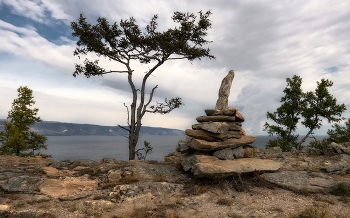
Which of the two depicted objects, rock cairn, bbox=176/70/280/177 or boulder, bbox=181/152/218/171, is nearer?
rock cairn, bbox=176/70/280/177

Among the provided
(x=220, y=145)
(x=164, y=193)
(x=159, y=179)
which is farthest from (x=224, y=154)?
(x=164, y=193)

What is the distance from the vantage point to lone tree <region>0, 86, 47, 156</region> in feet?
108

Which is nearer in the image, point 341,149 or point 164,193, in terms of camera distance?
point 164,193

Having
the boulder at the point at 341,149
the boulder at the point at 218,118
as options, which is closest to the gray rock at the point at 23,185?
the boulder at the point at 218,118

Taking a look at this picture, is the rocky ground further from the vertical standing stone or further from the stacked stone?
the vertical standing stone

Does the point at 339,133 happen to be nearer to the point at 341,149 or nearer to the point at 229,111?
the point at 341,149

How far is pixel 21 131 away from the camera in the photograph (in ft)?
113

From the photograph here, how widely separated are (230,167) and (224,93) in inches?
220

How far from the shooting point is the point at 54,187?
12.7m

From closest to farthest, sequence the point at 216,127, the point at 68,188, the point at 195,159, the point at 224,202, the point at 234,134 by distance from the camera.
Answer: the point at 224,202, the point at 68,188, the point at 195,159, the point at 216,127, the point at 234,134

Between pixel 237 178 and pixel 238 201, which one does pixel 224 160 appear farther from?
pixel 238 201

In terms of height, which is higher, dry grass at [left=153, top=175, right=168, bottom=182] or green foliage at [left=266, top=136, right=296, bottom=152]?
green foliage at [left=266, top=136, right=296, bottom=152]

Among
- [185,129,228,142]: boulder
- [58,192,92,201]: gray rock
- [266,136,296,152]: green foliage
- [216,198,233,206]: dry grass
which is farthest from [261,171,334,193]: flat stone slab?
[266,136,296,152]: green foliage

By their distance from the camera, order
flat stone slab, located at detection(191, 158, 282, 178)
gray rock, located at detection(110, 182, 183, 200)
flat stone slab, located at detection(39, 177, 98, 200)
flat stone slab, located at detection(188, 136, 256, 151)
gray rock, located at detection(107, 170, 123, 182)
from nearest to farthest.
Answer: flat stone slab, located at detection(39, 177, 98, 200) < gray rock, located at detection(110, 182, 183, 200) < flat stone slab, located at detection(191, 158, 282, 178) < gray rock, located at detection(107, 170, 123, 182) < flat stone slab, located at detection(188, 136, 256, 151)
